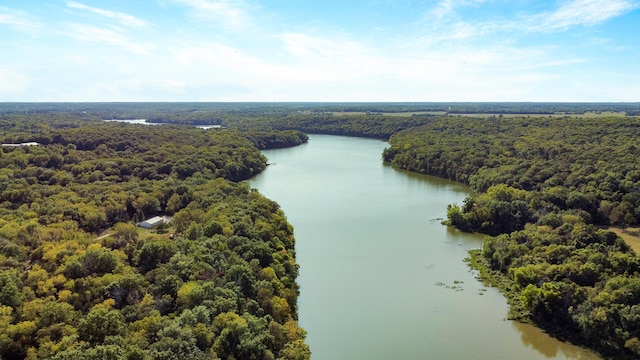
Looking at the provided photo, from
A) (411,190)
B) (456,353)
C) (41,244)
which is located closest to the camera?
(456,353)

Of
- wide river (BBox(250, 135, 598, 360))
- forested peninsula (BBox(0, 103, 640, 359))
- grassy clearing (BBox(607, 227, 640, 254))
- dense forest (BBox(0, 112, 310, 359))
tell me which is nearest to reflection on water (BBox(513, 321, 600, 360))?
wide river (BBox(250, 135, 598, 360))

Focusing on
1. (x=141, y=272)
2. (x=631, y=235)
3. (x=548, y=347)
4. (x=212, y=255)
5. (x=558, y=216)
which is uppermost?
(x=212, y=255)

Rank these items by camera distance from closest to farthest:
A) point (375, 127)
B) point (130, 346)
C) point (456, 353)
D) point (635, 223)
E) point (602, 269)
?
point (130, 346)
point (456, 353)
point (602, 269)
point (635, 223)
point (375, 127)

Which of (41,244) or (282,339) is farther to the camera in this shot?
(41,244)

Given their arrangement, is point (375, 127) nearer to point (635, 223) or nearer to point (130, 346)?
point (635, 223)

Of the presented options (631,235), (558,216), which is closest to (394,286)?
(558,216)

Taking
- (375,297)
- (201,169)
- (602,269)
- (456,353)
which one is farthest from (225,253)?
(201,169)

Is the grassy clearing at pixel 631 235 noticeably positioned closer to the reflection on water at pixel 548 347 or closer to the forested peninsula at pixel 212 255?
the forested peninsula at pixel 212 255

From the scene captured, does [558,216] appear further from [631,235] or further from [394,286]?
[394,286]
